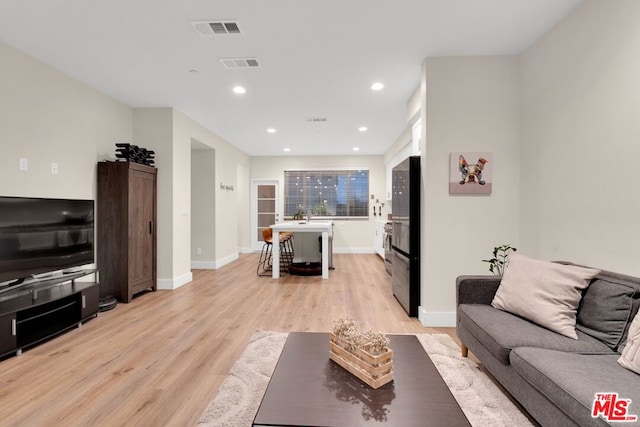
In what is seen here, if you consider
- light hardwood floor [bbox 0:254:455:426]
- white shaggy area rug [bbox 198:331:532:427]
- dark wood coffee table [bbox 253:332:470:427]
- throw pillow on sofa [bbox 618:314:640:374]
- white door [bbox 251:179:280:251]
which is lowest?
light hardwood floor [bbox 0:254:455:426]

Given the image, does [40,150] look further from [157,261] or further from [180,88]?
[157,261]

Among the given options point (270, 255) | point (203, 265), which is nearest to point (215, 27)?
point (270, 255)

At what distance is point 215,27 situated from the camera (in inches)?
103

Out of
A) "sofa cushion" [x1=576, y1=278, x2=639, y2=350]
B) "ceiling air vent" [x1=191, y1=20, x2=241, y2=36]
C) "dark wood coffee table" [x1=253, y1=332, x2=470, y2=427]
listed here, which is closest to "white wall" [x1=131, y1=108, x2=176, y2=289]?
"ceiling air vent" [x1=191, y1=20, x2=241, y2=36]

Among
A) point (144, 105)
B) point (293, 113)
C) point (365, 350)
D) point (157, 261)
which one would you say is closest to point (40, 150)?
point (144, 105)

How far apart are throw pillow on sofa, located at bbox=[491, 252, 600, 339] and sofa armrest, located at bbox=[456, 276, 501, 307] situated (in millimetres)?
177

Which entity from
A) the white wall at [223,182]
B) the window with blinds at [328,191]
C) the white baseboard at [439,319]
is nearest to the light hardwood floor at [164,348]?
the white baseboard at [439,319]

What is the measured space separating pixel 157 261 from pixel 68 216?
1.54 metres

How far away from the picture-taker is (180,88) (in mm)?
3834

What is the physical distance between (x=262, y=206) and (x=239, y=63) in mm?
5536

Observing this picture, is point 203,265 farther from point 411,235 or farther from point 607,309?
point 607,309

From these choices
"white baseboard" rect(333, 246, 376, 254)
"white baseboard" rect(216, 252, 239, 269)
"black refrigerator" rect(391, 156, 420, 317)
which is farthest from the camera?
"white baseboard" rect(333, 246, 376, 254)

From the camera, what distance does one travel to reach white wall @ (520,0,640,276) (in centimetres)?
197

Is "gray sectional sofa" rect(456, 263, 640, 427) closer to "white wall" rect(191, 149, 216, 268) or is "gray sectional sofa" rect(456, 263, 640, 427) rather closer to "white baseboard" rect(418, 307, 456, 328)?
"white baseboard" rect(418, 307, 456, 328)
